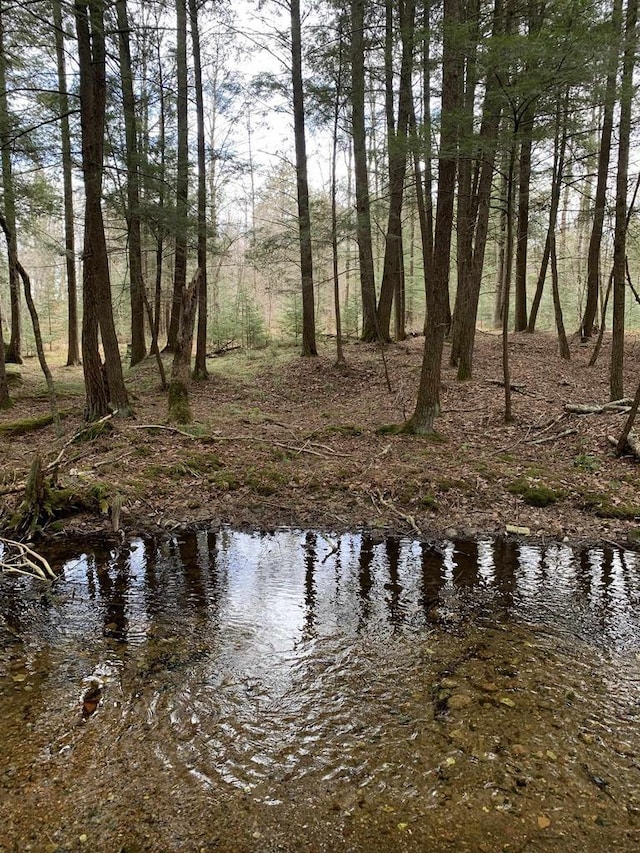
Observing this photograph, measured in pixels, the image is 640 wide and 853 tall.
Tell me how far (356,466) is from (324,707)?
4988 mm

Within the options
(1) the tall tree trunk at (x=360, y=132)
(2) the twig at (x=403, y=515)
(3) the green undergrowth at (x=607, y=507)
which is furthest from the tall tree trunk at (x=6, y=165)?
(3) the green undergrowth at (x=607, y=507)

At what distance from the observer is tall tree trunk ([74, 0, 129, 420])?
Answer: 9047mm

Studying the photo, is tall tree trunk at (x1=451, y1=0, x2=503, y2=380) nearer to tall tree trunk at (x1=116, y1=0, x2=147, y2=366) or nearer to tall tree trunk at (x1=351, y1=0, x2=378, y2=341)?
tall tree trunk at (x1=351, y1=0, x2=378, y2=341)

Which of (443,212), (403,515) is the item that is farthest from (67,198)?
(403,515)

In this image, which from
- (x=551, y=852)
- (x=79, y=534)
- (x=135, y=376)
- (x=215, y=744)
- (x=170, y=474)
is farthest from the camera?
(x=135, y=376)

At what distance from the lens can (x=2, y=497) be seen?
6.91m

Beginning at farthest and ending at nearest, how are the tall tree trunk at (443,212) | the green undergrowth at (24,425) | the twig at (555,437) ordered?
the green undergrowth at (24,425)
the twig at (555,437)
the tall tree trunk at (443,212)

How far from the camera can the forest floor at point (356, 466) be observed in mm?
6902

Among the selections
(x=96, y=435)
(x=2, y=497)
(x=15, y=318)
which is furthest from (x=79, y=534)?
(x=15, y=318)

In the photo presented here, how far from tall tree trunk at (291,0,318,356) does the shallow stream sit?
→ 12255 mm

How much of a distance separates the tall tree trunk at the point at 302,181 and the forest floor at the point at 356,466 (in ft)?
15.7

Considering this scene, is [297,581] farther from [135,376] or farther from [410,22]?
[410,22]

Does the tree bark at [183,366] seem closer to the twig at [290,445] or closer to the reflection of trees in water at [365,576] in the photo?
the twig at [290,445]

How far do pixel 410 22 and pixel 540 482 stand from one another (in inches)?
523
